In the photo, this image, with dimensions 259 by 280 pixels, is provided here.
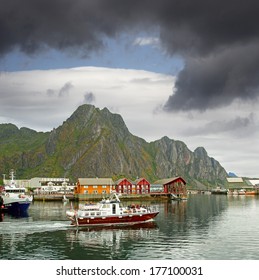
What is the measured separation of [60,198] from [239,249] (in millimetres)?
116524

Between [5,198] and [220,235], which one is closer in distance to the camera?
[220,235]

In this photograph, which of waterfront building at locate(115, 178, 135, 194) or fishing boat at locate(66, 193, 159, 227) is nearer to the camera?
fishing boat at locate(66, 193, 159, 227)

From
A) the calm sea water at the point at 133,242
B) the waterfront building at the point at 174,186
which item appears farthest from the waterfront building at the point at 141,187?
the calm sea water at the point at 133,242

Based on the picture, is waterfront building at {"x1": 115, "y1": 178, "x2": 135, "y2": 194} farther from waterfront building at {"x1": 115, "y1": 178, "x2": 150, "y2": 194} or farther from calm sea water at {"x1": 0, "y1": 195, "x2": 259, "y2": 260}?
calm sea water at {"x1": 0, "y1": 195, "x2": 259, "y2": 260}

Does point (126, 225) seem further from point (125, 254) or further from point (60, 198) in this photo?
point (60, 198)

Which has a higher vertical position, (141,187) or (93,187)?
(93,187)

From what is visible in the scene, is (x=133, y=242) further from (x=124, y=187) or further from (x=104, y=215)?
(x=124, y=187)

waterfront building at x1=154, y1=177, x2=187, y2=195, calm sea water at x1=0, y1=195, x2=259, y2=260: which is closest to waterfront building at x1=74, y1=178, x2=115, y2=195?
waterfront building at x1=154, y1=177, x2=187, y2=195

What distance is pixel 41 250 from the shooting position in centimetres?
4025

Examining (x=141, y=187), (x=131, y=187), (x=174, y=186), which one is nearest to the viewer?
(x=131, y=187)

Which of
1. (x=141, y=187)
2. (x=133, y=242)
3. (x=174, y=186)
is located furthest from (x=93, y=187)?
(x=133, y=242)

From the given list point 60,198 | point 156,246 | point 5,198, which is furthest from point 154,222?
point 60,198
